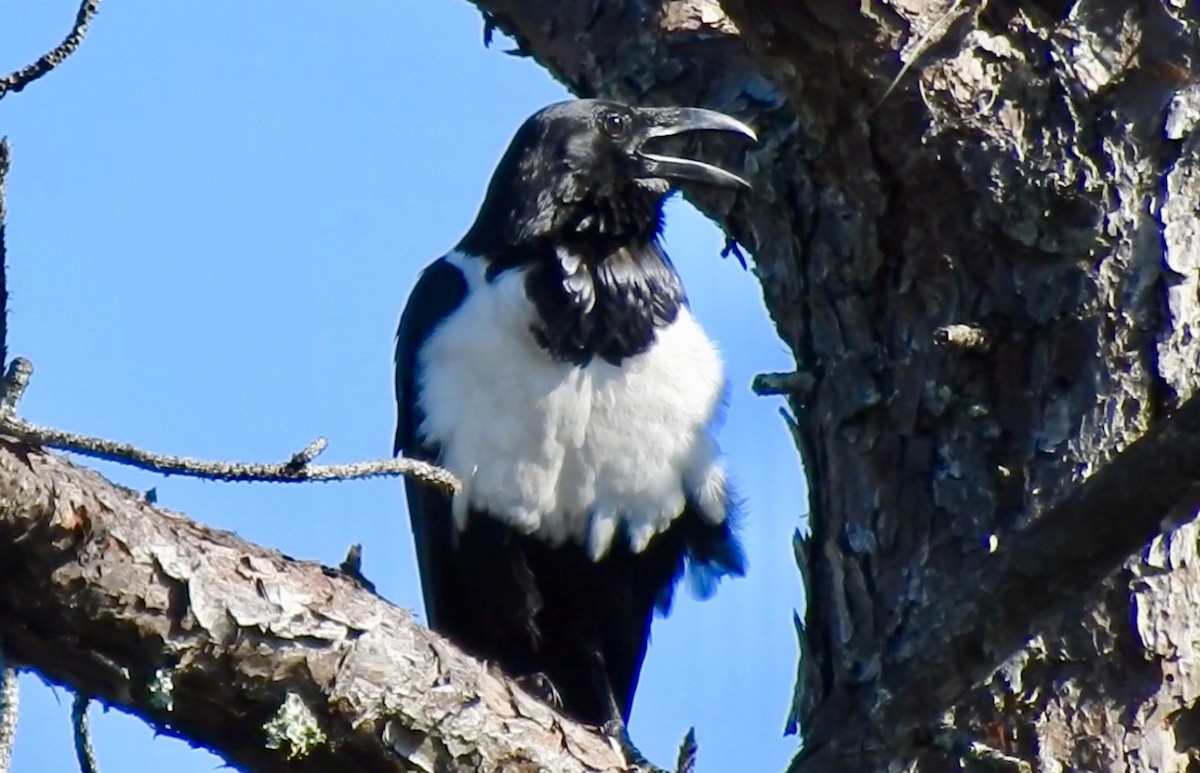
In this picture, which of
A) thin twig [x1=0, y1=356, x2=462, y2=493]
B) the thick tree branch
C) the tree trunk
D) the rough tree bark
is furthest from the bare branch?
thin twig [x1=0, y1=356, x2=462, y2=493]

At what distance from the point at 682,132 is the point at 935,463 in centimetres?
139

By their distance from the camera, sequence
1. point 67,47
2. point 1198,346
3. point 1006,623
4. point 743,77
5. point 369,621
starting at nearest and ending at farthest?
point 67,47
point 1006,623
point 369,621
point 1198,346
point 743,77

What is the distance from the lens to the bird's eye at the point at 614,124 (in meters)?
4.77

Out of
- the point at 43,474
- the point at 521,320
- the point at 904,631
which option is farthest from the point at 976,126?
the point at 43,474

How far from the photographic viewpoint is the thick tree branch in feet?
8.52

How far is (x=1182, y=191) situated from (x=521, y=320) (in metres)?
1.68

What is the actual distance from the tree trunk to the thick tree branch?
2.09 ft

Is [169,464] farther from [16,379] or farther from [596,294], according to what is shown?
[596,294]

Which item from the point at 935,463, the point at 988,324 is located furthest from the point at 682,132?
the point at 935,463

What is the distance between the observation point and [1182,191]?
3.45 metres

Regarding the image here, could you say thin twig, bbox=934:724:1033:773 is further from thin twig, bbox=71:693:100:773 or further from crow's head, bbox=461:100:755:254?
crow's head, bbox=461:100:755:254

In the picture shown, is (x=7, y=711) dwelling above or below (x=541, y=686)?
below

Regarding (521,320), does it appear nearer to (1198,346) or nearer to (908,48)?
(908,48)

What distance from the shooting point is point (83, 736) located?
2.87m
